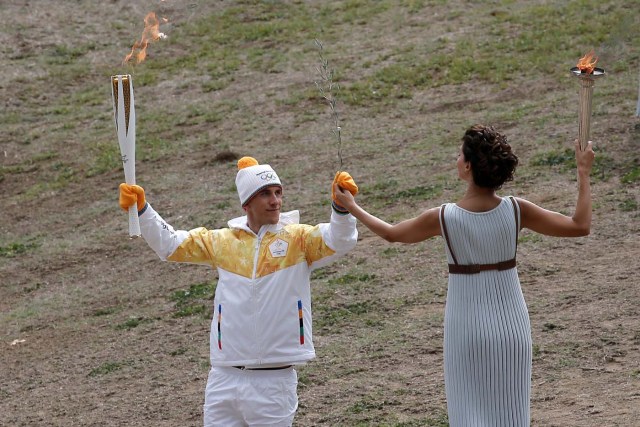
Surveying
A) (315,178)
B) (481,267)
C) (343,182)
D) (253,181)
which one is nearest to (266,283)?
(253,181)

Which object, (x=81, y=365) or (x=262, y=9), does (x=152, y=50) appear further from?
(x=81, y=365)

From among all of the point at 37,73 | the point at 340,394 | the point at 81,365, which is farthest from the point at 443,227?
the point at 37,73

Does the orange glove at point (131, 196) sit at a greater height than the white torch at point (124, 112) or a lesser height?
lesser

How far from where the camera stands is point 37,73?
53.2 ft

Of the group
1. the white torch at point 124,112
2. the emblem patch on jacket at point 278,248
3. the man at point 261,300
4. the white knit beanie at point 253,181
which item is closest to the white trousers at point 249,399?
the man at point 261,300

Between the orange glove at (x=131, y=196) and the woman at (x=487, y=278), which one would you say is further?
the orange glove at (x=131, y=196)

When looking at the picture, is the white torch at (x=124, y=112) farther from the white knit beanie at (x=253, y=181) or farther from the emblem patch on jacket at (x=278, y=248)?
the emblem patch on jacket at (x=278, y=248)

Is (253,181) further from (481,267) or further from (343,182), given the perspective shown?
(481,267)

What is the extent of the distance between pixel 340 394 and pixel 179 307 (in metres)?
2.39

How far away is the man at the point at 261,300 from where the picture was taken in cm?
488

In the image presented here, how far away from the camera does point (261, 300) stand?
4906 millimetres

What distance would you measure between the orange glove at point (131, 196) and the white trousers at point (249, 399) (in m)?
0.82

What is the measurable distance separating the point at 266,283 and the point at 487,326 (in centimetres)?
103

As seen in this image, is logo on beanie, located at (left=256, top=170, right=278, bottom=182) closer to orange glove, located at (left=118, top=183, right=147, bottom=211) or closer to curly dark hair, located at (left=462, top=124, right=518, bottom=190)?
orange glove, located at (left=118, top=183, right=147, bottom=211)
